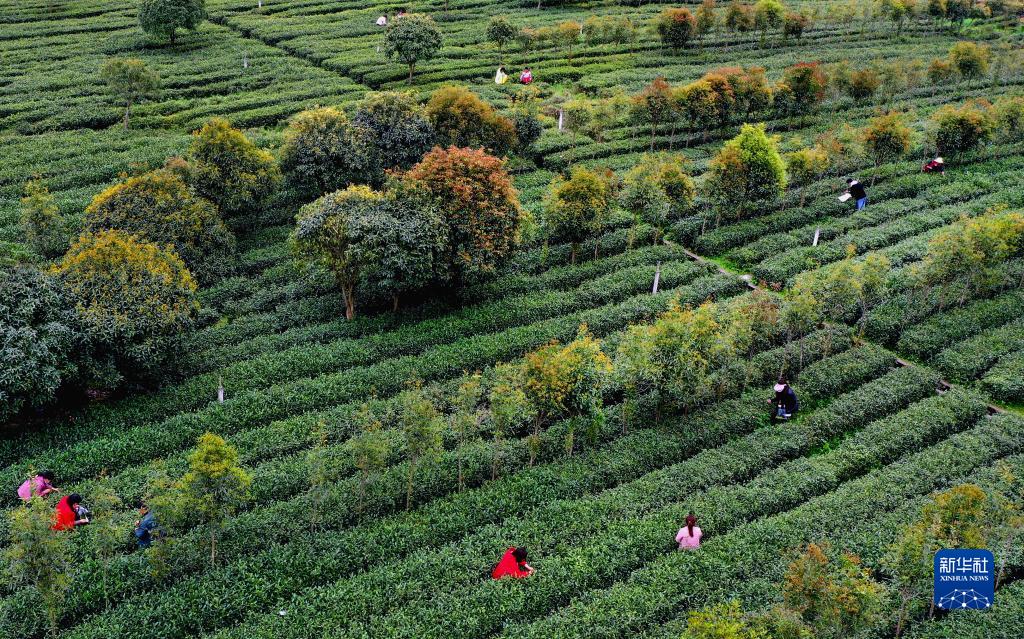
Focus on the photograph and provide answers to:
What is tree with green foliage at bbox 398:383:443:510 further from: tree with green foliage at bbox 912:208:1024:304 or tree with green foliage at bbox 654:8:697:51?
Answer: tree with green foliage at bbox 654:8:697:51

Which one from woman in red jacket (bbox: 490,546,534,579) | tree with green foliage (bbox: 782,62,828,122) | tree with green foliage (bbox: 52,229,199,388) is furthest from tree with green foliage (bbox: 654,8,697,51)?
woman in red jacket (bbox: 490,546,534,579)

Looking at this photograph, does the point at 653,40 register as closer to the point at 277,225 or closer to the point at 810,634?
the point at 277,225

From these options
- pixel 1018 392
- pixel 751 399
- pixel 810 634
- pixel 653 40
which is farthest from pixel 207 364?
pixel 653 40

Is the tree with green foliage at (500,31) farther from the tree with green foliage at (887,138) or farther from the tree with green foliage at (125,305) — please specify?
the tree with green foliage at (125,305)

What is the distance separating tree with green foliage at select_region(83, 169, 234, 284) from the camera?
99.3 feet

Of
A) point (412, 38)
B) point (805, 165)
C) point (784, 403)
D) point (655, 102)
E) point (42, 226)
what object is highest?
point (412, 38)

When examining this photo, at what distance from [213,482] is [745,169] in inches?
1026

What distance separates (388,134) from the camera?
37.2m

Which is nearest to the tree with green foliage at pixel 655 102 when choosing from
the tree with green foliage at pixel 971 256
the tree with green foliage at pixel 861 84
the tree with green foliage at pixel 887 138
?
the tree with green foliage at pixel 887 138

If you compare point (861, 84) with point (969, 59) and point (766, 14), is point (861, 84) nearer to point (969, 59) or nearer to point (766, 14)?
point (969, 59)

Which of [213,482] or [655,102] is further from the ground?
[655,102]

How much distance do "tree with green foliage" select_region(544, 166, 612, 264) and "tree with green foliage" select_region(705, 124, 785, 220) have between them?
5.70 metres

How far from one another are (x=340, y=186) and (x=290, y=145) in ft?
9.49

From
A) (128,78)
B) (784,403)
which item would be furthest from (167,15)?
(784,403)
